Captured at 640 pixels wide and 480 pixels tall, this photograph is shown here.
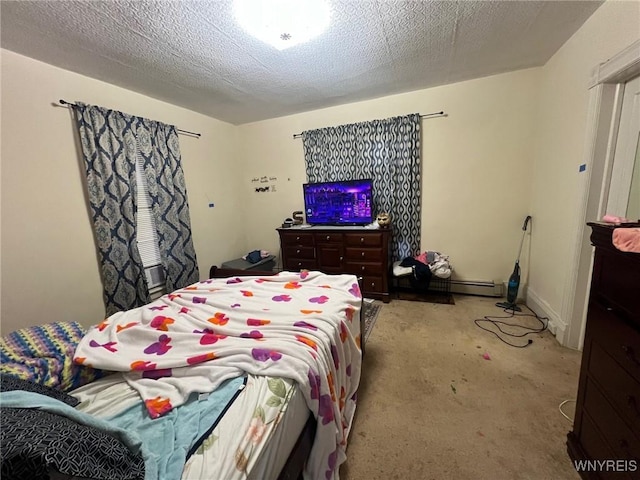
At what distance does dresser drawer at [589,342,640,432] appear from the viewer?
927 millimetres

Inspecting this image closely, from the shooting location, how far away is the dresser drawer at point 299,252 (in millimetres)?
3397

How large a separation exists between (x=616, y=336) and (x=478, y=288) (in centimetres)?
232

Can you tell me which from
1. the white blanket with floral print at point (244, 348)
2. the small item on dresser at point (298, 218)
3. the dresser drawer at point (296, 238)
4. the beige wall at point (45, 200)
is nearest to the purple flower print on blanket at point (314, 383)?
the white blanket with floral print at point (244, 348)

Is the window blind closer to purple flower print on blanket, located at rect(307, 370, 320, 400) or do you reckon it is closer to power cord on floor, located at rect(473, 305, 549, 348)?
purple flower print on blanket, located at rect(307, 370, 320, 400)

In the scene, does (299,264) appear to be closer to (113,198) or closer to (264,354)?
(113,198)

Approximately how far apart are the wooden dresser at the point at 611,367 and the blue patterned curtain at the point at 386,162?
2192 mm

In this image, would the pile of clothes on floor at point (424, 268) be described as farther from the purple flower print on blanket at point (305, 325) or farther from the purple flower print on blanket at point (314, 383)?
the purple flower print on blanket at point (314, 383)

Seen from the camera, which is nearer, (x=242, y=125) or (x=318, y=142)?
(x=318, y=142)

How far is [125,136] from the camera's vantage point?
2545 mm

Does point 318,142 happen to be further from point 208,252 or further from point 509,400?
point 509,400

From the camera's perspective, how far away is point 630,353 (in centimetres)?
93

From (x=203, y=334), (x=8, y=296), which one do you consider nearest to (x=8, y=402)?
(x=203, y=334)

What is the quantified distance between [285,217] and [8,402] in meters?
3.46

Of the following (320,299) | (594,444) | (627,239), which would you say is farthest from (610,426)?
(320,299)
